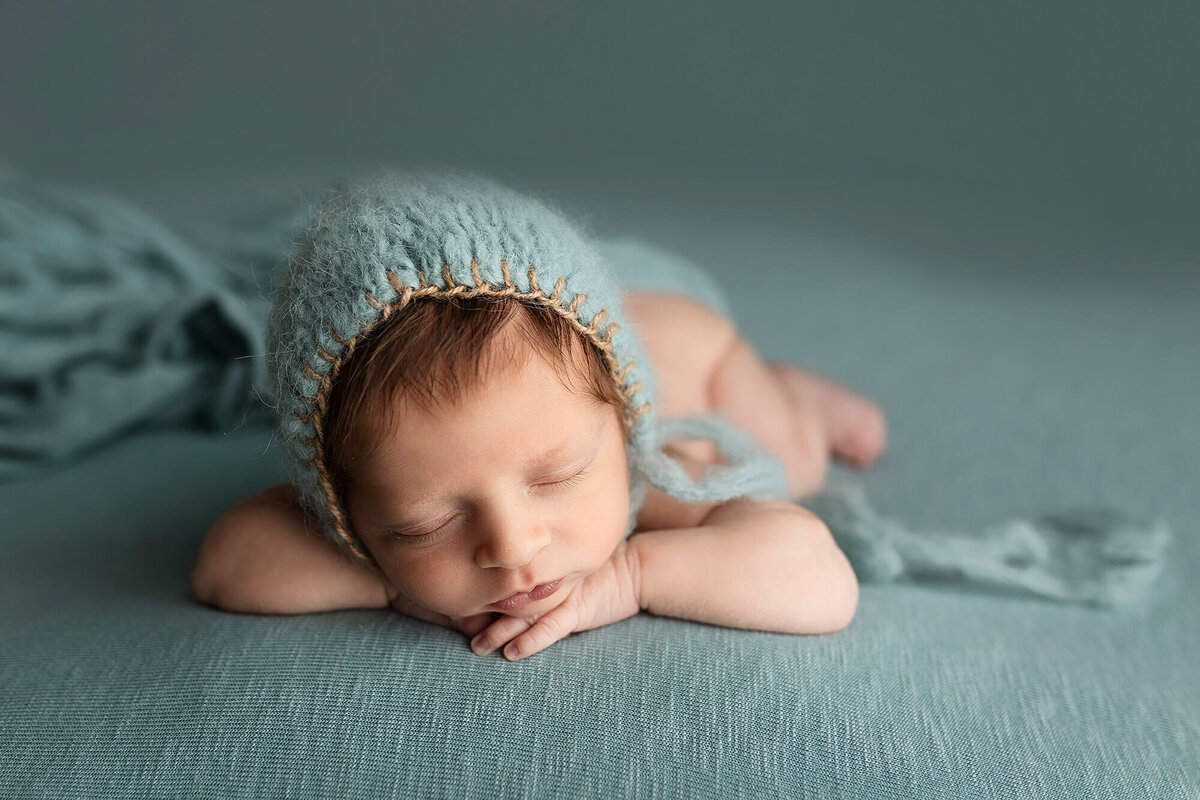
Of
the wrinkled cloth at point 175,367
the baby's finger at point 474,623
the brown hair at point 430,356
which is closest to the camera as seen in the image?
the brown hair at point 430,356

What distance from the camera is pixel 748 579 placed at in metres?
1.00

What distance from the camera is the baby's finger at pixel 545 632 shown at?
951 mm

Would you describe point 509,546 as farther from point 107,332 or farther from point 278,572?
point 107,332

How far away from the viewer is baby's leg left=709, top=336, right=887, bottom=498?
4.69 feet

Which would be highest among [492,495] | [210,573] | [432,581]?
[492,495]

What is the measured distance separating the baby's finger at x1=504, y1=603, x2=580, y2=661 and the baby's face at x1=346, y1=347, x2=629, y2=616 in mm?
19

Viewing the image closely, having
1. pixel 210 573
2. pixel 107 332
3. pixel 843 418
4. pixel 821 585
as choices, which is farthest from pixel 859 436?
pixel 107 332

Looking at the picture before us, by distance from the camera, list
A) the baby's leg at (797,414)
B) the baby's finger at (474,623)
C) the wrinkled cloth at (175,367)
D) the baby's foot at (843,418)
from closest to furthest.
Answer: the baby's finger at (474,623)
the wrinkled cloth at (175,367)
the baby's leg at (797,414)
the baby's foot at (843,418)

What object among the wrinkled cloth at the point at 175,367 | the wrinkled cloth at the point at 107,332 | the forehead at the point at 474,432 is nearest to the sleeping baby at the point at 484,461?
the forehead at the point at 474,432

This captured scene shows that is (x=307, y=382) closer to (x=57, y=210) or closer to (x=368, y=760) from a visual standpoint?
(x=368, y=760)

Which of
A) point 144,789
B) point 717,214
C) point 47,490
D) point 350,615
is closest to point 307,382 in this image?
point 350,615

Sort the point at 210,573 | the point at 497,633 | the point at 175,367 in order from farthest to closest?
the point at 175,367
the point at 210,573
the point at 497,633

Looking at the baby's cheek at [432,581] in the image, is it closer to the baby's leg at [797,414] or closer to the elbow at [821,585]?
the elbow at [821,585]

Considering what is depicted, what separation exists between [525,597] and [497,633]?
2.3 inches
